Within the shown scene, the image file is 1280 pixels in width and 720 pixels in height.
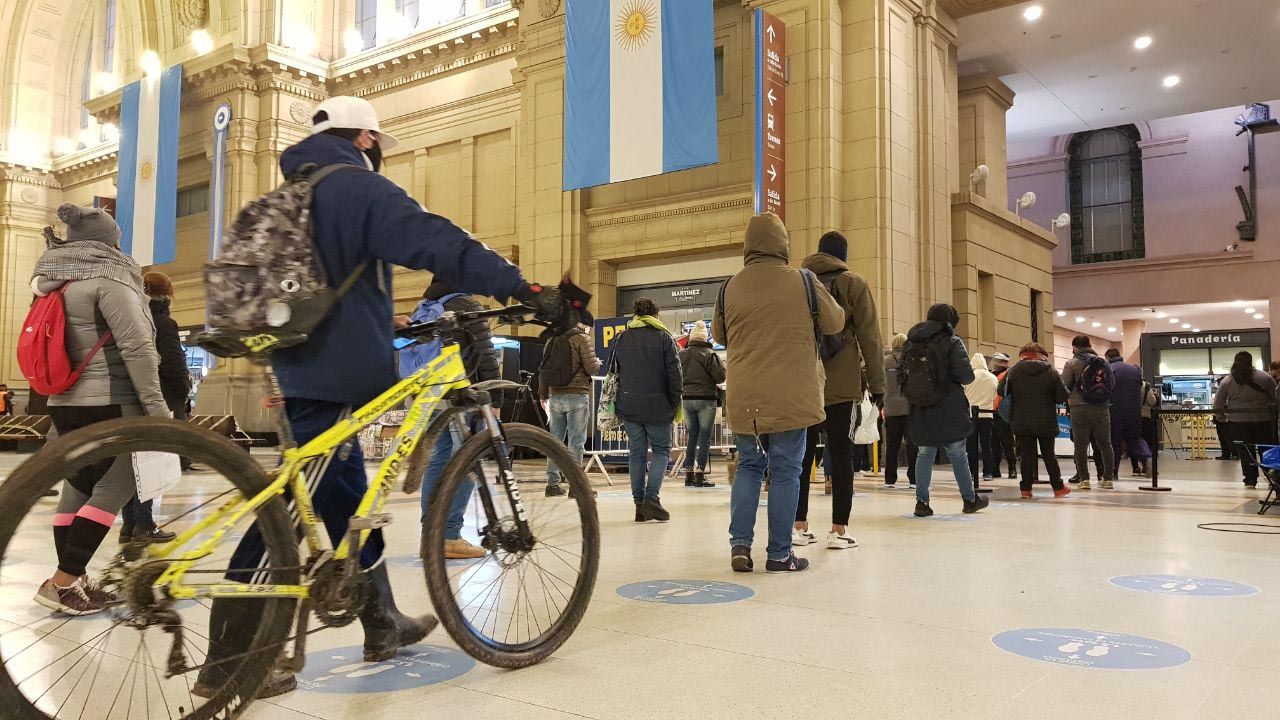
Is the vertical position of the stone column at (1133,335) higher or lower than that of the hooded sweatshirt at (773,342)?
higher

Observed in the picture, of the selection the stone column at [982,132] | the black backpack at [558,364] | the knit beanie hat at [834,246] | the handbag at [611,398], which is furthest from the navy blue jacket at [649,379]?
the stone column at [982,132]

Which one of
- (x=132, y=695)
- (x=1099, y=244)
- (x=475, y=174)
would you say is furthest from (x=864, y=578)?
(x=1099, y=244)

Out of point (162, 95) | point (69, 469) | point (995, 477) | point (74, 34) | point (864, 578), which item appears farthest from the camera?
point (74, 34)

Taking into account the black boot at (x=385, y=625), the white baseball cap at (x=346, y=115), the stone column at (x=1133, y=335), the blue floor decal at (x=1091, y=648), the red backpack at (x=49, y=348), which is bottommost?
the blue floor decal at (x=1091, y=648)

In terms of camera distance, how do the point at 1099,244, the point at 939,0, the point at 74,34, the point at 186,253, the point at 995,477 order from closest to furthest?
Answer: 1. the point at 995,477
2. the point at 939,0
3. the point at 186,253
4. the point at 1099,244
5. the point at 74,34

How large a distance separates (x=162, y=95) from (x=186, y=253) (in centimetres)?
503

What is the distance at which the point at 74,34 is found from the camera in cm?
3303

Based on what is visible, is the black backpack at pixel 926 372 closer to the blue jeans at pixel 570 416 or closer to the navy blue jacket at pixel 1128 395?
the blue jeans at pixel 570 416

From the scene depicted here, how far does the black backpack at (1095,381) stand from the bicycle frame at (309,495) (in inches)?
365

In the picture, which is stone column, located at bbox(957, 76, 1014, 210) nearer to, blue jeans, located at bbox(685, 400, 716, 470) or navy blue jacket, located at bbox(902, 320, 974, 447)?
blue jeans, located at bbox(685, 400, 716, 470)

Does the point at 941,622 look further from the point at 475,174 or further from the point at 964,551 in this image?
the point at 475,174

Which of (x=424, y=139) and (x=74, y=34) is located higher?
(x=74, y=34)

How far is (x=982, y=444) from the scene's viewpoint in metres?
12.2

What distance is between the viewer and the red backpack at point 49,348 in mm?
3998
